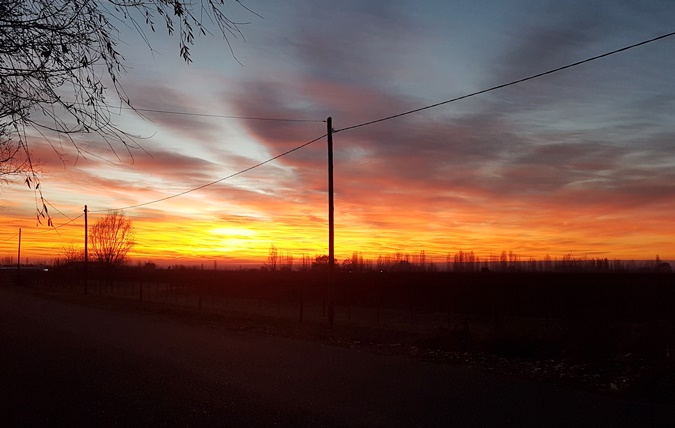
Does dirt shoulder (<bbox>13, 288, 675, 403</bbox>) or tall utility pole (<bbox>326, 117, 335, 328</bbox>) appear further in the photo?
tall utility pole (<bbox>326, 117, 335, 328</bbox>)

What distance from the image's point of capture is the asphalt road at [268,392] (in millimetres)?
7516

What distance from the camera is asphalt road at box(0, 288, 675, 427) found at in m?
7.52

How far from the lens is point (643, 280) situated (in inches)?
2564

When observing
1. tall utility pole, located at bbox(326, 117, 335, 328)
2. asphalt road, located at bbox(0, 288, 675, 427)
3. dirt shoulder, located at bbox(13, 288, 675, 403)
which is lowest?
dirt shoulder, located at bbox(13, 288, 675, 403)

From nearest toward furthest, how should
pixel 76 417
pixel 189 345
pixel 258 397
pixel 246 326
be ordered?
1. pixel 76 417
2. pixel 258 397
3. pixel 189 345
4. pixel 246 326

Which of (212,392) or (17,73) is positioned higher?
(17,73)

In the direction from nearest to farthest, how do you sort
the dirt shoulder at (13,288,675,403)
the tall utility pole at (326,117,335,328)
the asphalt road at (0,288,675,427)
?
1. the asphalt road at (0,288,675,427)
2. the dirt shoulder at (13,288,675,403)
3. the tall utility pole at (326,117,335,328)

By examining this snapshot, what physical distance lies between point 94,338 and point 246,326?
618cm

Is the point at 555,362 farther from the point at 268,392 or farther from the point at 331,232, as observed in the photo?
the point at 331,232

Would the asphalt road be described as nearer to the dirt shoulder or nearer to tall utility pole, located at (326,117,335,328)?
the dirt shoulder

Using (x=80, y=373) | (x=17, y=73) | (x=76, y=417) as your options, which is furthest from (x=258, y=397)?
(x=17, y=73)

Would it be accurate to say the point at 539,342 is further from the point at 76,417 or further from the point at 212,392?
the point at 76,417

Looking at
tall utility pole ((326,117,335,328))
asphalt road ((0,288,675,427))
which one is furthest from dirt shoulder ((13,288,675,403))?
tall utility pole ((326,117,335,328))

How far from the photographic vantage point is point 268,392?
8.97 m
